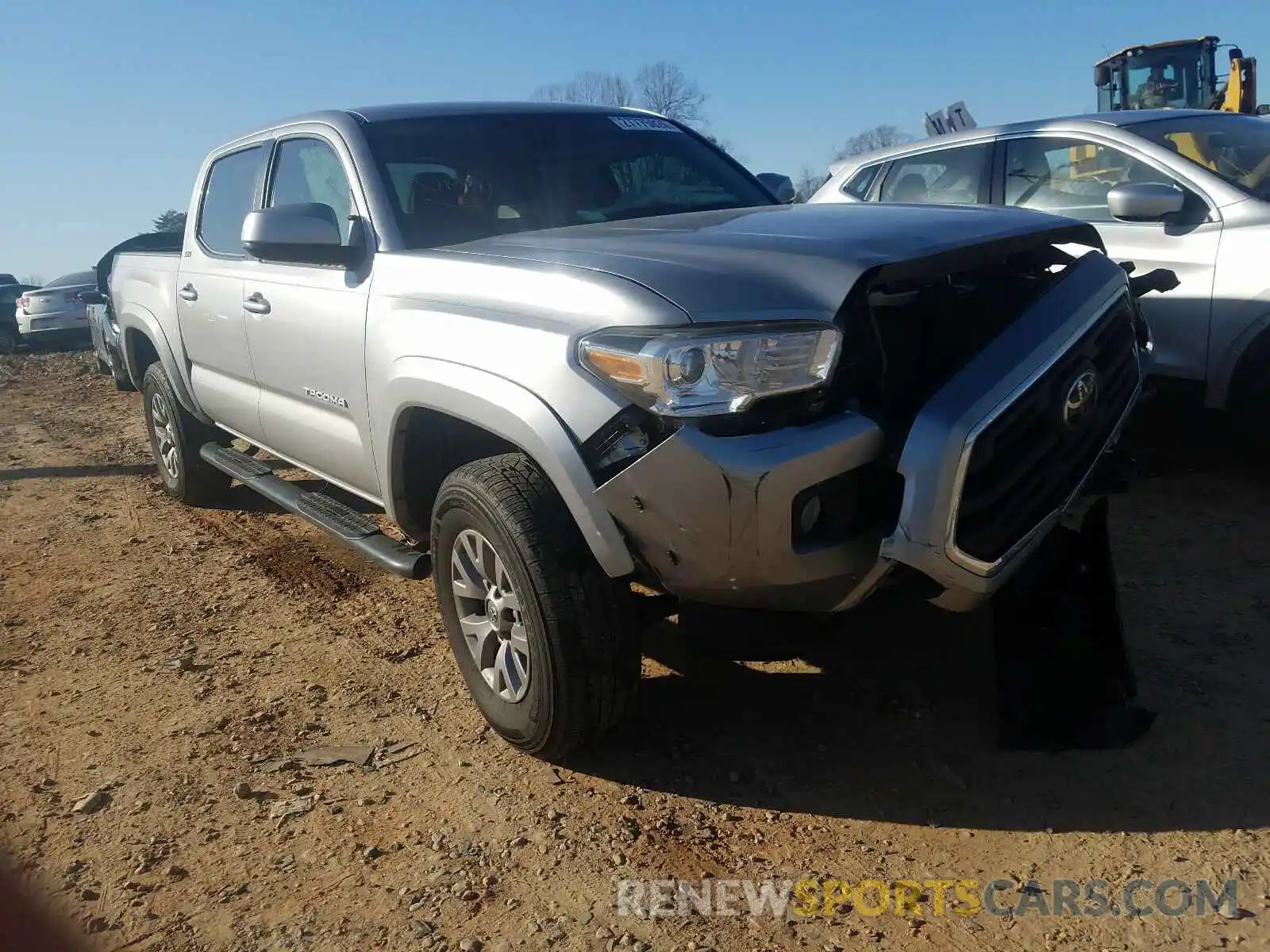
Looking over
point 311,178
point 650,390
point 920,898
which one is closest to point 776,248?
point 650,390

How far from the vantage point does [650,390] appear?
2357 millimetres

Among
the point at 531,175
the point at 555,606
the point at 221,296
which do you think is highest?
the point at 531,175

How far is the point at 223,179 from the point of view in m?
5.15

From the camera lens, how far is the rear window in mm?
19478

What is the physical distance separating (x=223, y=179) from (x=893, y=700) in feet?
13.4

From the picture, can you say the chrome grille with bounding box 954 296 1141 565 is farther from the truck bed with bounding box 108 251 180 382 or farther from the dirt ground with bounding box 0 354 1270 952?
the truck bed with bounding box 108 251 180 382

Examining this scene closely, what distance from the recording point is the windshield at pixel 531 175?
3613 millimetres

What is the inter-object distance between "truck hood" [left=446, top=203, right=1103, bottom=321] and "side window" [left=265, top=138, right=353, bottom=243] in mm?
694

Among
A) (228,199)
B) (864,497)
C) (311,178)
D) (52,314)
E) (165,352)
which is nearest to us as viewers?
(864,497)

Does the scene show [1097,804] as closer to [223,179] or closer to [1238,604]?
[1238,604]

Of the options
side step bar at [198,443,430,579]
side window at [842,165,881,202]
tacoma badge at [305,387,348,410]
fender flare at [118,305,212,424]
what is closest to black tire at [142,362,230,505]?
fender flare at [118,305,212,424]

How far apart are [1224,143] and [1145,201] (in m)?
0.95

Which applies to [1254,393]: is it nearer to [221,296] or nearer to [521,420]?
[521,420]

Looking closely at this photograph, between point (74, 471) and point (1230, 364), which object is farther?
point (74, 471)
